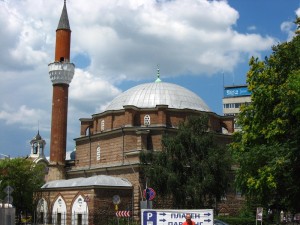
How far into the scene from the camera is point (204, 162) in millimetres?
34719

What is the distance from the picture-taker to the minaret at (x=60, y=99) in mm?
46219

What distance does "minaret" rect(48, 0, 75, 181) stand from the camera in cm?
4622

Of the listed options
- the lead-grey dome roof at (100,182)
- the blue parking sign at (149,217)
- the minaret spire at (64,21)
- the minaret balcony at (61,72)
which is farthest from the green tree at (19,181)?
the blue parking sign at (149,217)

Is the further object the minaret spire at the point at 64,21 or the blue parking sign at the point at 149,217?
the minaret spire at the point at 64,21

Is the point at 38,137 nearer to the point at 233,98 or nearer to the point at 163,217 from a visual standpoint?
the point at 233,98

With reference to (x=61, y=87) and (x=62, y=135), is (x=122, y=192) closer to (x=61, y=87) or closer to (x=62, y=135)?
(x=62, y=135)

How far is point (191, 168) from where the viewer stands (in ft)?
115

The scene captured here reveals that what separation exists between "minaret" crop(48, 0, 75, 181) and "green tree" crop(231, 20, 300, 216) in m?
25.6

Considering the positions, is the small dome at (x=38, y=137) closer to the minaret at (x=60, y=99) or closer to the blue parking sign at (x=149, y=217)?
the minaret at (x=60, y=99)

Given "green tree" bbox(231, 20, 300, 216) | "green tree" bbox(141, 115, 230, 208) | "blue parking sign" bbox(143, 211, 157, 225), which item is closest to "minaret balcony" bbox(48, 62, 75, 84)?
"green tree" bbox(141, 115, 230, 208)

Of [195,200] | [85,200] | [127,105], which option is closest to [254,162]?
[195,200]

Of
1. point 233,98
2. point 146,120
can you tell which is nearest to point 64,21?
point 146,120

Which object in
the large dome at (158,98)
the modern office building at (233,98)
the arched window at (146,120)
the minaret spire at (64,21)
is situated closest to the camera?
the arched window at (146,120)

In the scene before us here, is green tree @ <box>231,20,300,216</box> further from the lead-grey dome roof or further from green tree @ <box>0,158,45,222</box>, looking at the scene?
green tree @ <box>0,158,45,222</box>
